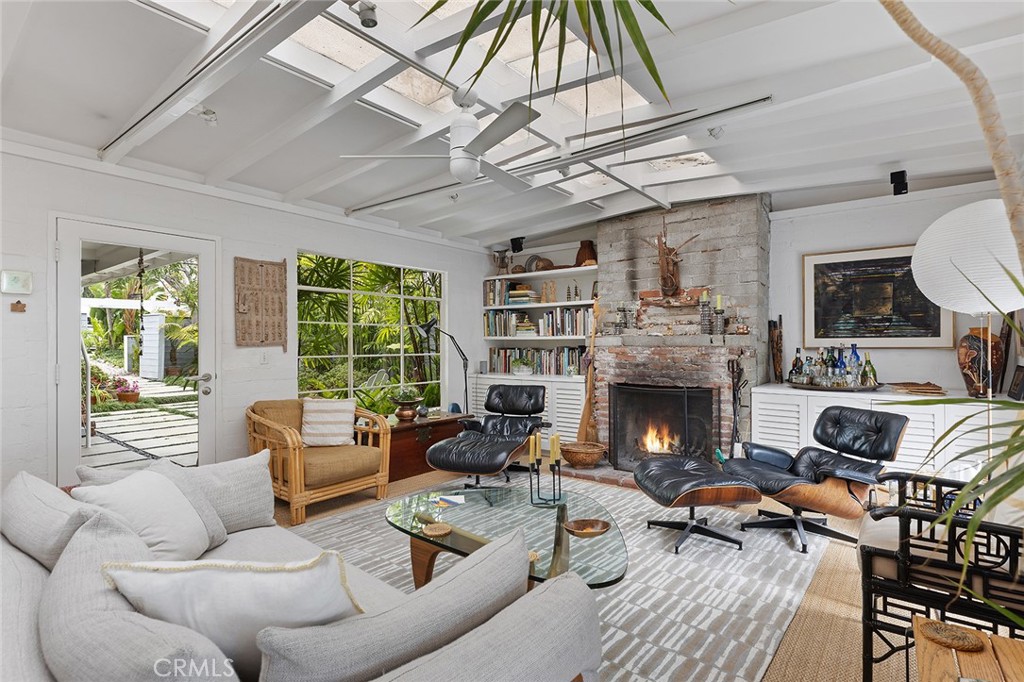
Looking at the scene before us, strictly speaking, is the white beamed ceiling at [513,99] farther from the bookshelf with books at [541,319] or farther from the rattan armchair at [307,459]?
the rattan armchair at [307,459]

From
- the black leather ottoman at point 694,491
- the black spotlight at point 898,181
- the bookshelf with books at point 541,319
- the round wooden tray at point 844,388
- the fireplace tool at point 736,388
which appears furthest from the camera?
the bookshelf with books at point 541,319

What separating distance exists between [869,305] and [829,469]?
2.19 m

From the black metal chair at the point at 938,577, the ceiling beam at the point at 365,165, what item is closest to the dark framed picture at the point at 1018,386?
the black metal chair at the point at 938,577

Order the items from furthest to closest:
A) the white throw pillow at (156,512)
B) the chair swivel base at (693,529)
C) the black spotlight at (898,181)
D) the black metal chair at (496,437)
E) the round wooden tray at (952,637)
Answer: the black metal chair at (496,437), the black spotlight at (898,181), the chair swivel base at (693,529), the white throw pillow at (156,512), the round wooden tray at (952,637)

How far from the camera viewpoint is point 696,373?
486 cm

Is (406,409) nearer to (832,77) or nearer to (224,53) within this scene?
(224,53)

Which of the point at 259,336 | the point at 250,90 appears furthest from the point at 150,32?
the point at 259,336

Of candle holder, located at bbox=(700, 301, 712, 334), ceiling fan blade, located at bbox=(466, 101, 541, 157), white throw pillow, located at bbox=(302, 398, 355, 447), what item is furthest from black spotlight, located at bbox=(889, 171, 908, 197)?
white throw pillow, located at bbox=(302, 398, 355, 447)

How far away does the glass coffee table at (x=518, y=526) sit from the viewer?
2.12 meters

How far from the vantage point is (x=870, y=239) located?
4.64m

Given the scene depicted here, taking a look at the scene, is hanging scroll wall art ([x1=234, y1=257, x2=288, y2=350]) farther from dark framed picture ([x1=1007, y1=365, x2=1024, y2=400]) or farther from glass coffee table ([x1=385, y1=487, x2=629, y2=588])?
dark framed picture ([x1=1007, y1=365, x2=1024, y2=400])

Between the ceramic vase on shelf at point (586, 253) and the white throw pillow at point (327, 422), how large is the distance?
3.00m

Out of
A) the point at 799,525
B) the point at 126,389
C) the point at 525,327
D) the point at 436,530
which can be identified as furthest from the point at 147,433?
the point at 799,525

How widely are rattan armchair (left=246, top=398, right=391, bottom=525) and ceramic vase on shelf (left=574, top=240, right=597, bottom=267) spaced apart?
2898mm
